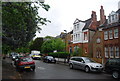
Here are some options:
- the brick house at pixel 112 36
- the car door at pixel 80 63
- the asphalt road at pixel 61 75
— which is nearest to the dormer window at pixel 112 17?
the brick house at pixel 112 36

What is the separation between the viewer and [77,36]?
3434cm

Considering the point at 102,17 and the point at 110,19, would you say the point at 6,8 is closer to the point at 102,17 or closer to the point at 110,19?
the point at 110,19

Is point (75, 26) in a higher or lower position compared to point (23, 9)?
higher

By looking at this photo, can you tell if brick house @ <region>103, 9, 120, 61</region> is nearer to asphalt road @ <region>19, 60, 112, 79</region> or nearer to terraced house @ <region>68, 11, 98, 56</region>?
terraced house @ <region>68, 11, 98, 56</region>

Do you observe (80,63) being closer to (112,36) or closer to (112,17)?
(112,36)

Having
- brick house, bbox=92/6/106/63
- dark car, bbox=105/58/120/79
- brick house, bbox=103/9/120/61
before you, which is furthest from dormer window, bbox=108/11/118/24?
dark car, bbox=105/58/120/79

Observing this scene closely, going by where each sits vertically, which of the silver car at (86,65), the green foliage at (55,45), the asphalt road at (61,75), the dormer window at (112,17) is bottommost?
the asphalt road at (61,75)

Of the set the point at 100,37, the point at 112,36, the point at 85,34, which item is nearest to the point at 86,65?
the point at 112,36

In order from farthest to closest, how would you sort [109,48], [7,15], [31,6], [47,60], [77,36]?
[77,36]
[47,60]
[109,48]
[31,6]
[7,15]

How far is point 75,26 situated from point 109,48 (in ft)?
46.4

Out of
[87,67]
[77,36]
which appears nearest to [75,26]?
[77,36]

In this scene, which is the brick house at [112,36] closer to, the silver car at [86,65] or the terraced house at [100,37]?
the terraced house at [100,37]

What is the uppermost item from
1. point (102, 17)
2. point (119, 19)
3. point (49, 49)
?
point (102, 17)

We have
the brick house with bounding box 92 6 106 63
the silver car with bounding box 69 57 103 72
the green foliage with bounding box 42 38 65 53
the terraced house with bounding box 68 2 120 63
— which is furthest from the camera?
the green foliage with bounding box 42 38 65 53
